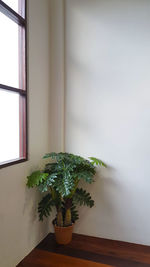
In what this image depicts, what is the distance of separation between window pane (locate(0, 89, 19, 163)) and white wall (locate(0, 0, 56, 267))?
147 mm

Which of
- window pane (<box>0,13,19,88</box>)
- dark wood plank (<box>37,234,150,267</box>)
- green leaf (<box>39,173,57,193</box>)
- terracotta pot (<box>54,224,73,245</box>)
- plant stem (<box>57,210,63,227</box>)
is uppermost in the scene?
window pane (<box>0,13,19,88</box>)

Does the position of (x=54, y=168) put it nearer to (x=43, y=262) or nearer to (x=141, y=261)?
(x=43, y=262)

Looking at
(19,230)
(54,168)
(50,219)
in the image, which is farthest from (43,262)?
(54,168)

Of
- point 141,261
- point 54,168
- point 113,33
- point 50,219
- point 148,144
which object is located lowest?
point 141,261

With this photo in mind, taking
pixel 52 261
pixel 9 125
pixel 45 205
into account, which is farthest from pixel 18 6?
pixel 52 261

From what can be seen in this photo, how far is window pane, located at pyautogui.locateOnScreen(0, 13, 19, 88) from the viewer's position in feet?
6.40

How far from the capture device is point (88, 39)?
2527 mm

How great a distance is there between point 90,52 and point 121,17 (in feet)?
1.58

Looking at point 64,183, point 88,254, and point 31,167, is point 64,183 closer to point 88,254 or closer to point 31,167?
point 31,167

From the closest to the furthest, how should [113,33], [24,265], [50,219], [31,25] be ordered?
[24,265]
[31,25]
[113,33]
[50,219]

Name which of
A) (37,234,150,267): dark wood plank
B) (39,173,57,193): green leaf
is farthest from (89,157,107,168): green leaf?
(37,234,150,267): dark wood plank

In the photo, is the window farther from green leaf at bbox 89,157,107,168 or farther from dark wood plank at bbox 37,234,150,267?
dark wood plank at bbox 37,234,150,267

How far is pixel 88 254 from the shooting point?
7.34 feet

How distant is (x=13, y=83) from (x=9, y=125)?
405 millimetres
